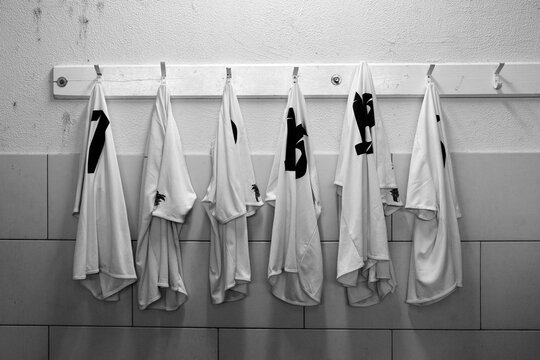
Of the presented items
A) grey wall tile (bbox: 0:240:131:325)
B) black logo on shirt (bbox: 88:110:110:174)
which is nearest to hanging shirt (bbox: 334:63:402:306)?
black logo on shirt (bbox: 88:110:110:174)

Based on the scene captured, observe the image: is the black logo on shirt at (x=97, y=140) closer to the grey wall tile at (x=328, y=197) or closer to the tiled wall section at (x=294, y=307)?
the tiled wall section at (x=294, y=307)

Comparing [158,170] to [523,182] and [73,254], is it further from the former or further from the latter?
[523,182]

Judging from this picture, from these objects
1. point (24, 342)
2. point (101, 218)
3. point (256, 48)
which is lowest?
point (24, 342)

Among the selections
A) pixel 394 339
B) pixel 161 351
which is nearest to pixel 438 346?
pixel 394 339

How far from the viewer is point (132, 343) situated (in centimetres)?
157

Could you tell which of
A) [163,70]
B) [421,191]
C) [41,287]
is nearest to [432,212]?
[421,191]

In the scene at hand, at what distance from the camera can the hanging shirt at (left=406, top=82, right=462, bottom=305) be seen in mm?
1461

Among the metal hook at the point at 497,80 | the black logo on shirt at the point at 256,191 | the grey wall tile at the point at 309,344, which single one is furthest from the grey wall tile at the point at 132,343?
the metal hook at the point at 497,80

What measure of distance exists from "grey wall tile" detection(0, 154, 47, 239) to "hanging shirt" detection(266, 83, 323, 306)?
2.62 ft

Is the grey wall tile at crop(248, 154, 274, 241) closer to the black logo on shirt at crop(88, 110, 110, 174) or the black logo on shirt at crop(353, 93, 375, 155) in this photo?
the black logo on shirt at crop(353, 93, 375, 155)

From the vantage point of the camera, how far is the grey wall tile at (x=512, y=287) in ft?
5.05

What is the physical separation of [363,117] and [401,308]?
2.17ft

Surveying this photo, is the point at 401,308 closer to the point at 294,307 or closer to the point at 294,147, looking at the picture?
the point at 294,307

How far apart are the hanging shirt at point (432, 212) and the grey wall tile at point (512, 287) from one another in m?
0.16
